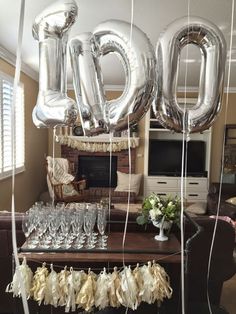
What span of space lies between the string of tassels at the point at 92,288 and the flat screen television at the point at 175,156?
4603 millimetres

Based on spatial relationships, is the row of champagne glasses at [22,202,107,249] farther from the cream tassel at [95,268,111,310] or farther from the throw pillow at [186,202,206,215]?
the throw pillow at [186,202,206,215]

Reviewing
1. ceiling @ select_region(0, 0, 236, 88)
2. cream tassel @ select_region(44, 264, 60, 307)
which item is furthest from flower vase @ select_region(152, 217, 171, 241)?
ceiling @ select_region(0, 0, 236, 88)

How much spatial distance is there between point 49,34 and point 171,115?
17.3 inches

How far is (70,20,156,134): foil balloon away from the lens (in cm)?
86

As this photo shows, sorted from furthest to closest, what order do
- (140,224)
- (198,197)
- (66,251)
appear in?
(198,197), (140,224), (66,251)

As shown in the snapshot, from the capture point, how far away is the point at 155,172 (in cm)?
631

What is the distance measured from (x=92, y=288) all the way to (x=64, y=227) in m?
0.57

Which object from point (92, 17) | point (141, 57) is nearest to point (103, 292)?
point (141, 57)

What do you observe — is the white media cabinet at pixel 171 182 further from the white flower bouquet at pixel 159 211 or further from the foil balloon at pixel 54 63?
the foil balloon at pixel 54 63

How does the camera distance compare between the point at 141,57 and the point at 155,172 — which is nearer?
the point at 141,57

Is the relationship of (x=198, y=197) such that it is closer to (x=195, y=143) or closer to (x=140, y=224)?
(x=195, y=143)

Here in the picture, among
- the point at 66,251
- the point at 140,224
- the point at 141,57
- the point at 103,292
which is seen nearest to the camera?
the point at 141,57

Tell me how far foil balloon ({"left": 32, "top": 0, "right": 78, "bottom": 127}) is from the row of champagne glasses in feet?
4.54

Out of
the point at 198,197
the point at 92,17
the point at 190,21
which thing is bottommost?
the point at 198,197
